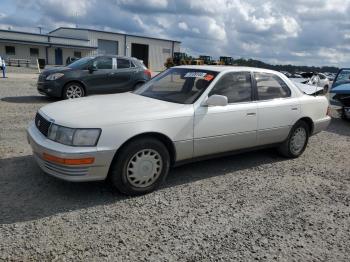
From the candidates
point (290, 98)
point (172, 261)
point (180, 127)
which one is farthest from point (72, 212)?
point (290, 98)

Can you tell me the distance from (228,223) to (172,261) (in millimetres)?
928

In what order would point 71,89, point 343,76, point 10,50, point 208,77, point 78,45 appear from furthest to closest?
point 78,45 → point 10,50 → point 343,76 → point 71,89 → point 208,77

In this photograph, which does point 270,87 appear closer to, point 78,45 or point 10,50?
point 10,50

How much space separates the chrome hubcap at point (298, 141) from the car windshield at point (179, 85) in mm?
2004

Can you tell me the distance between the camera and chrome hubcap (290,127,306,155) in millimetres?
5805

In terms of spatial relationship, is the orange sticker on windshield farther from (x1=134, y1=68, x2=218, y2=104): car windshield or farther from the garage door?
the garage door

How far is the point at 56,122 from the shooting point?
3.77 meters

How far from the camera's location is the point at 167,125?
4.07m

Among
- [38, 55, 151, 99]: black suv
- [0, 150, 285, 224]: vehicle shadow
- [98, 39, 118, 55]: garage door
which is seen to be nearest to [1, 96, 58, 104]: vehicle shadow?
[38, 55, 151, 99]: black suv

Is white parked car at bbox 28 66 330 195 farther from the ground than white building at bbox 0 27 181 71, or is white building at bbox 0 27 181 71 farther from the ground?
white building at bbox 0 27 181 71

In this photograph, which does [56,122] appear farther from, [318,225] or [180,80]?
[318,225]

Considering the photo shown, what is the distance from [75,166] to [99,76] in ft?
25.2

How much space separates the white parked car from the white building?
140ft

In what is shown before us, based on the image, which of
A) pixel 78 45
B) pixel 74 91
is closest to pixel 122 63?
pixel 74 91
